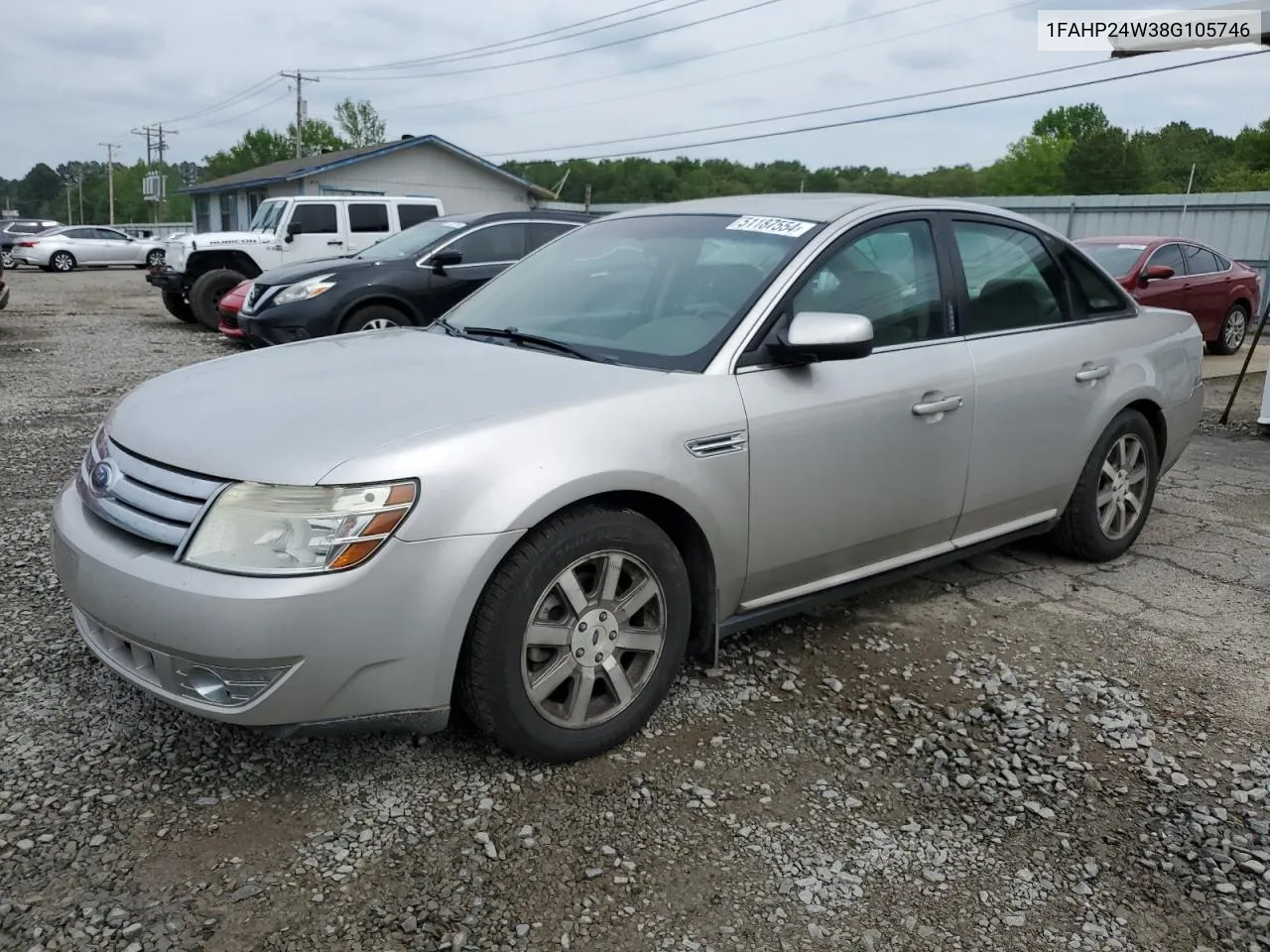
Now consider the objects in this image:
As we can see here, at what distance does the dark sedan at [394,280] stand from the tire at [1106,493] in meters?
5.49

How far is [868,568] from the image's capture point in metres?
3.67

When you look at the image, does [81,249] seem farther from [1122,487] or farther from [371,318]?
[1122,487]

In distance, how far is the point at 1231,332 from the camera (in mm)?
13594

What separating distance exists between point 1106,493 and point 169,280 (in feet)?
44.5

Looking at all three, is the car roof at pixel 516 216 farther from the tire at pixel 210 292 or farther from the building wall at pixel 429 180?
the building wall at pixel 429 180

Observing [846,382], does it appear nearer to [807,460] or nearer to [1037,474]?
[807,460]

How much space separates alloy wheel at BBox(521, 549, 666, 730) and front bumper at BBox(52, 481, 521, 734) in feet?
0.81

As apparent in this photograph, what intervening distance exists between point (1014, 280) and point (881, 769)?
6.99ft

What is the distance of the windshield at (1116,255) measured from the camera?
1181 cm

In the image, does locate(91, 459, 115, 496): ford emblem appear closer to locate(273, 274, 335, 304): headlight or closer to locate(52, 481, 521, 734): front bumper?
locate(52, 481, 521, 734): front bumper

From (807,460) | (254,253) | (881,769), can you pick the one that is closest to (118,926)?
(881,769)

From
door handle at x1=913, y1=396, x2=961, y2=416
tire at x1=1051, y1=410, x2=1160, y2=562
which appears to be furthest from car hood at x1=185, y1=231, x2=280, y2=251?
door handle at x1=913, y1=396, x2=961, y2=416

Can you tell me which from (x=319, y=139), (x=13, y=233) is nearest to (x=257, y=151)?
(x=319, y=139)

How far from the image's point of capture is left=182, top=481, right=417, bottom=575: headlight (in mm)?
2465
